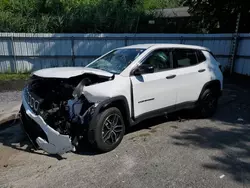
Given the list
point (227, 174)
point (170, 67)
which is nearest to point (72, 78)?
point (170, 67)

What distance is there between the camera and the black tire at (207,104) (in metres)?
5.65

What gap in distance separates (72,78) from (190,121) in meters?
3.02

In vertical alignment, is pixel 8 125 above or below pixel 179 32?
below

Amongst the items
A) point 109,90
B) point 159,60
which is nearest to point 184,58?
point 159,60

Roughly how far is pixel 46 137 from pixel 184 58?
10.9 ft

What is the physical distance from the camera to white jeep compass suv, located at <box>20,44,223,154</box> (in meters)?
3.80

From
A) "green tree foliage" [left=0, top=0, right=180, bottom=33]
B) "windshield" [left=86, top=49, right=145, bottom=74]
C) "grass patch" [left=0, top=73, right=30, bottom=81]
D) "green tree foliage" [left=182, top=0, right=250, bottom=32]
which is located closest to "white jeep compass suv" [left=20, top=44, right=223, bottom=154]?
"windshield" [left=86, top=49, right=145, bottom=74]

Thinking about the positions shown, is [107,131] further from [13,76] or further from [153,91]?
[13,76]

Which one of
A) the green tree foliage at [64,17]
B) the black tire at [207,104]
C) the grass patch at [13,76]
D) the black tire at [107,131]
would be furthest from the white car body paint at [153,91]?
the green tree foliage at [64,17]

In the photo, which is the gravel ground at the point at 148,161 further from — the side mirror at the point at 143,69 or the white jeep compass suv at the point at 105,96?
the side mirror at the point at 143,69

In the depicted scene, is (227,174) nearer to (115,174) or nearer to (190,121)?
(115,174)

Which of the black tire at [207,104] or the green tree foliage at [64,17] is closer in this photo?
the black tire at [207,104]

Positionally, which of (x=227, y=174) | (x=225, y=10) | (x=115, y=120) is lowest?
(x=227, y=174)

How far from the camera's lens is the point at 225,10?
39.9 ft
